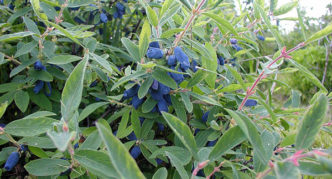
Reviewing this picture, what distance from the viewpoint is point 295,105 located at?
106 centimetres

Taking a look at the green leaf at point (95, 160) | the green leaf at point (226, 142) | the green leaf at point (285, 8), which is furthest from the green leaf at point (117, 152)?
the green leaf at point (285, 8)

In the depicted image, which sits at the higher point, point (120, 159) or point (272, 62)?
point (272, 62)

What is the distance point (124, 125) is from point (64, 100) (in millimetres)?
399

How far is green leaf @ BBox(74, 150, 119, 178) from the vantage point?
0.59 metres

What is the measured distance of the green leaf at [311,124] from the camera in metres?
0.54

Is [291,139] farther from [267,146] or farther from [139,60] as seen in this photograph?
[139,60]

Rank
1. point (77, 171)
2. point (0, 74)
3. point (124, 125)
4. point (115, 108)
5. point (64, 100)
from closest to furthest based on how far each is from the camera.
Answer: point (64, 100), point (77, 171), point (124, 125), point (115, 108), point (0, 74)

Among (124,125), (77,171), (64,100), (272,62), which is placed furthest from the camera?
(124,125)

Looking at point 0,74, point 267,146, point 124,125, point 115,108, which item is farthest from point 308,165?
point 0,74

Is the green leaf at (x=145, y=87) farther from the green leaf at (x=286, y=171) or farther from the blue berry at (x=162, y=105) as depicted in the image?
the green leaf at (x=286, y=171)

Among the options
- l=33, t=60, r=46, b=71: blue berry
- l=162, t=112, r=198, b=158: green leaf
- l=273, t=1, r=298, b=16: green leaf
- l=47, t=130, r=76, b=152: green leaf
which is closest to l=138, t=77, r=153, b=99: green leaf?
l=162, t=112, r=198, b=158: green leaf

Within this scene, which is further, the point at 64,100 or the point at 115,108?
the point at 115,108

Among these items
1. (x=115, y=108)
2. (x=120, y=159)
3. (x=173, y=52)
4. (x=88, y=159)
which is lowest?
(x=115, y=108)

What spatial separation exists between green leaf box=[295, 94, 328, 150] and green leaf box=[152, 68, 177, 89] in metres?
0.40
